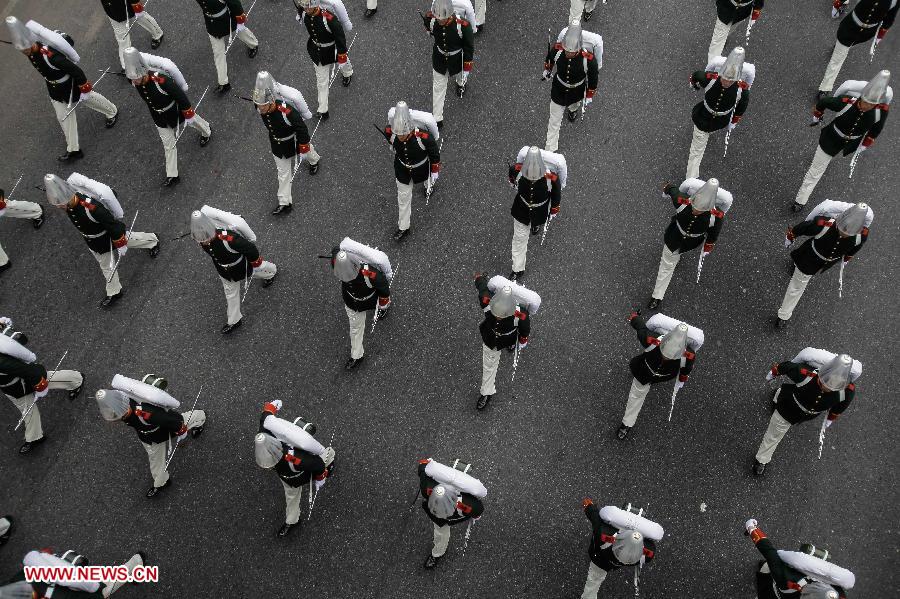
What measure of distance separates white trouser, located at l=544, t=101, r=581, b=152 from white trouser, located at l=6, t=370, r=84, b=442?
7.15 meters

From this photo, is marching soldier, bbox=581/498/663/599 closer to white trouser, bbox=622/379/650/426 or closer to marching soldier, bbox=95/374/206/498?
white trouser, bbox=622/379/650/426

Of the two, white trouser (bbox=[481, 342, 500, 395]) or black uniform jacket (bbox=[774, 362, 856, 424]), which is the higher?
black uniform jacket (bbox=[774, 362, 856, 424])

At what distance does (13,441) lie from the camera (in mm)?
10570

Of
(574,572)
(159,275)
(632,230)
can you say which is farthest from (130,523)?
(632,230)

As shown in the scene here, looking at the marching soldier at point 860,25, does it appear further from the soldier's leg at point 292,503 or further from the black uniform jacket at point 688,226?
the soldier's leg at point 292,503

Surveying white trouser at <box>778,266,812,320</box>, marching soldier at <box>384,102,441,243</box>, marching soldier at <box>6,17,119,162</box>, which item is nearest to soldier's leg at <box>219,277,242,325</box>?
marching soldier at <box>384,102,441,243</box>

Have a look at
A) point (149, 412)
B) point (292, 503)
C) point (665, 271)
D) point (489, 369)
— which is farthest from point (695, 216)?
point (149, 412)

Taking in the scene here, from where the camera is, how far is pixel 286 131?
1110 cm

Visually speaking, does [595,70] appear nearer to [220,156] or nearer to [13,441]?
[220,156]

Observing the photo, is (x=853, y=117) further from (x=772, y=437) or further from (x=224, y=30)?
(x=224, y=30)

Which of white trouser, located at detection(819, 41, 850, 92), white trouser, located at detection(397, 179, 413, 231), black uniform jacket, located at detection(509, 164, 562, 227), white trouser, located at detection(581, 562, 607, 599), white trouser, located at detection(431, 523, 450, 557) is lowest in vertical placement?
white trouser, located at detection(431, 523, 450, 557)

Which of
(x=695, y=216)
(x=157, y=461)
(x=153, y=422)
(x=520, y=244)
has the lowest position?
(x=157, y=461)

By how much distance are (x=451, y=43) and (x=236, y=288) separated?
14.7ft

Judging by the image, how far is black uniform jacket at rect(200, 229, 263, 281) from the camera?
1012 cm
